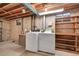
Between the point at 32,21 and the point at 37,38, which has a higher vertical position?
the point at 32,21

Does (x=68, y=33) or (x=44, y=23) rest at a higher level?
(x=44, y=23)

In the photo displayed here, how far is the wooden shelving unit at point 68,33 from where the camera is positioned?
2.63m

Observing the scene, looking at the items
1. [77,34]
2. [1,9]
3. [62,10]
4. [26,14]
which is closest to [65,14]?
[62,10]

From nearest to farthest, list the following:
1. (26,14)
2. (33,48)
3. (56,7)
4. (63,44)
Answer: (56,7)
(26,14)
(63,44)
(33,48)

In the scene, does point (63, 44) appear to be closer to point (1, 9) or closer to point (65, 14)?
point (65, 14)

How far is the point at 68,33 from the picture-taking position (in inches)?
104

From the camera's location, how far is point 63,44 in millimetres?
2799

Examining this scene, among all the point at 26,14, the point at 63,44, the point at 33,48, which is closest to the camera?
the point at 26,14

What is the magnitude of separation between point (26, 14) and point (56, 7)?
2.70 feet

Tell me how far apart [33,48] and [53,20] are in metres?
1.29

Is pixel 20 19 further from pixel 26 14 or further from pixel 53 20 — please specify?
pixel 53 20

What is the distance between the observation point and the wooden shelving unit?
2629mm

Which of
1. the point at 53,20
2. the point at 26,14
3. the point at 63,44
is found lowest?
the point at 63,44

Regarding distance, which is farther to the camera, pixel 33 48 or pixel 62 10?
pixel 33 48
